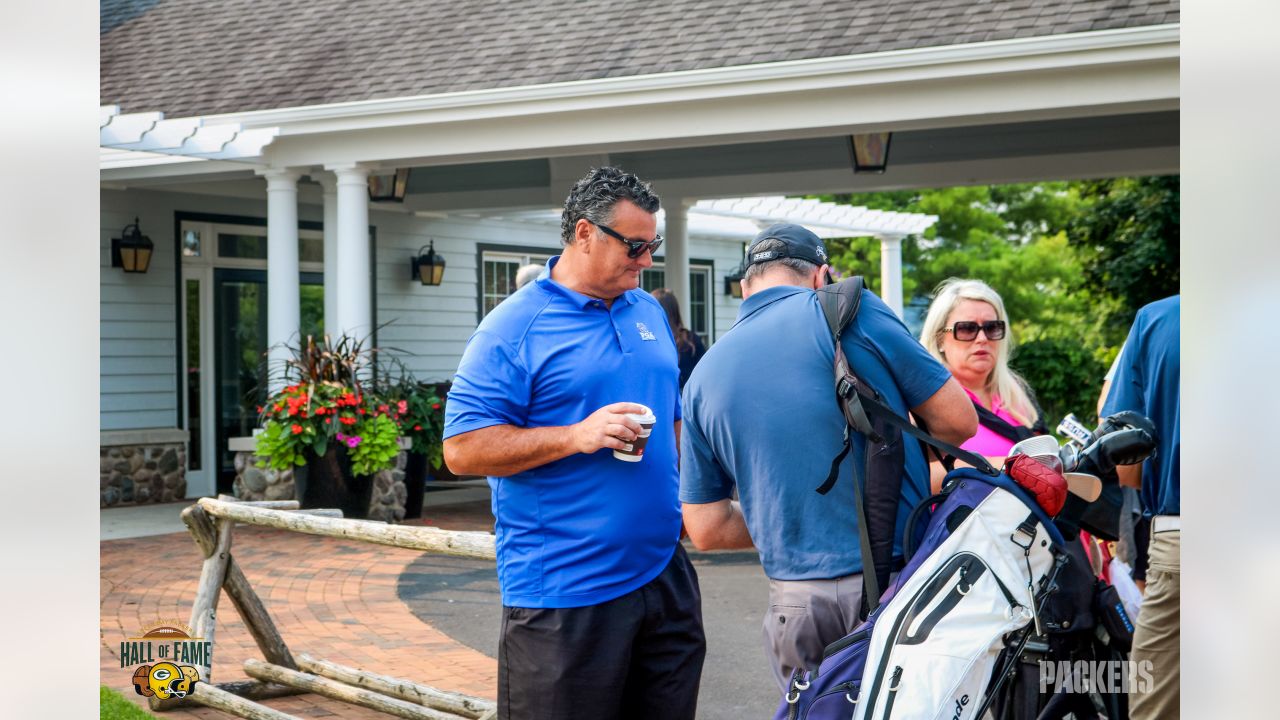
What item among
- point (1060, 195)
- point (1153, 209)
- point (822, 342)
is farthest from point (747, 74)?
point (1060, 195)

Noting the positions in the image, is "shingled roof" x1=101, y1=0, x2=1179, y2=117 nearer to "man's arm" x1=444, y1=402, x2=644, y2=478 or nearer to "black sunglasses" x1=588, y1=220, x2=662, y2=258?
"black sunglasses" x1=588, y1=220, x2=662, y2=258

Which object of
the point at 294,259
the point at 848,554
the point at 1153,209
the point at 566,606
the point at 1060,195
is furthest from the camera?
the point at 1060,195

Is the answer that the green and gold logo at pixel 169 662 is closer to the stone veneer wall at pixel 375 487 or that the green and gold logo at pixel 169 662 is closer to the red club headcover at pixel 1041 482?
the red club headcover at pixel 1041 482

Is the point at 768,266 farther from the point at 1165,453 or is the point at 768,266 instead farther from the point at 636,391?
the point at 1165,453

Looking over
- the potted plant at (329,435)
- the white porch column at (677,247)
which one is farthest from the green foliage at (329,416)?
the white porch column at (677,247)

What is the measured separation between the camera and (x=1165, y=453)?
3.86 meters

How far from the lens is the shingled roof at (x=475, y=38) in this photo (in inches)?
364

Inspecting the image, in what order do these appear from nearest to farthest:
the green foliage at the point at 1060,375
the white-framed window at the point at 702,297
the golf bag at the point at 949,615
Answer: the golf bag at the point at 949,615
the green foliage at the point at 1060,375
the white-framed window at the point at 702,297

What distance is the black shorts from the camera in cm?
301

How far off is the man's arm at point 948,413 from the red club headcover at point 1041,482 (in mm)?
180

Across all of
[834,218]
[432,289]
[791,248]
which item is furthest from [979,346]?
[834,218]

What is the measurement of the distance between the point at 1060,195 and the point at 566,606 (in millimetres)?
27866

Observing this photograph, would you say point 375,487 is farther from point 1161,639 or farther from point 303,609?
point 1161,639

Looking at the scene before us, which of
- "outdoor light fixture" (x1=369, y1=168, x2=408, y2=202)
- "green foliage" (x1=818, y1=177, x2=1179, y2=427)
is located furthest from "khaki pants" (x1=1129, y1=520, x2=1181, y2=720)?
"green foliage" (x1=818, y1=177, x2=1179, y2=427)
